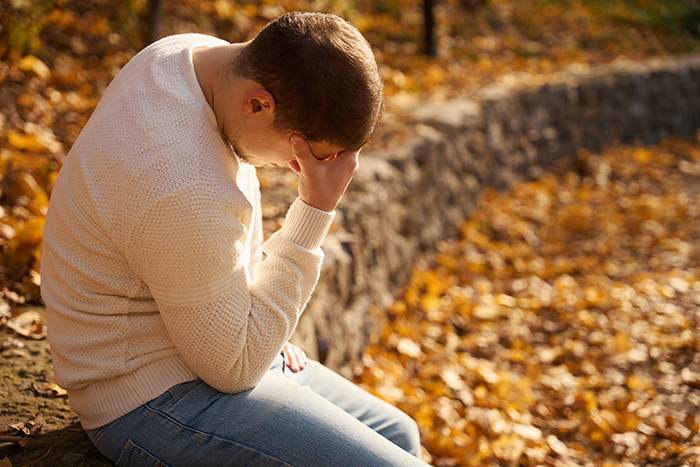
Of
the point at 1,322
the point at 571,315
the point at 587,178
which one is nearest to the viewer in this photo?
the point at 1,322

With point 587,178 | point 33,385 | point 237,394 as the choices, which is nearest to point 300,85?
point 237,394

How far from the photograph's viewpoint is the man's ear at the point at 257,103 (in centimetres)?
128

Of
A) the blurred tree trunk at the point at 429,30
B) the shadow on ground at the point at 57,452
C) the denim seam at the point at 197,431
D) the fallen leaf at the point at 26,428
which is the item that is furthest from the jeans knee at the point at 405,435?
the blurred tree trunk at the point at 429,30

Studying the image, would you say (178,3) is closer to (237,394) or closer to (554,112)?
(554,112)

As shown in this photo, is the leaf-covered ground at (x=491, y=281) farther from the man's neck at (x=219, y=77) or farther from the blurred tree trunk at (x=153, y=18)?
the man's neck at (x=219, y=77)

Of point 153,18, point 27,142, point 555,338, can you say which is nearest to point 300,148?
point 27,142

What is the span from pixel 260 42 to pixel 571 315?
2848 millimetres

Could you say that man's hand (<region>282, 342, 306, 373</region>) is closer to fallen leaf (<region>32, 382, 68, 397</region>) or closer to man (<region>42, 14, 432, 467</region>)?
man (<region>42, 14, 432, 467</region>)

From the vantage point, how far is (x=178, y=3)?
5219 mm

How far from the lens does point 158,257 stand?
127cm

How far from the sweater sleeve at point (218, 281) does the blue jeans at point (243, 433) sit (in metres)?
0.06

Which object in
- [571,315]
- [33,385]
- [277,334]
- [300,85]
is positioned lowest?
[571,315]

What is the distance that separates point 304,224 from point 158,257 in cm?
38

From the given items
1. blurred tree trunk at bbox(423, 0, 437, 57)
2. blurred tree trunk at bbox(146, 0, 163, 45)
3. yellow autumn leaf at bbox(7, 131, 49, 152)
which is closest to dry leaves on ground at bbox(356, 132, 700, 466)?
yellow autumn leaf at bbox(7, 131, 49, 152)
